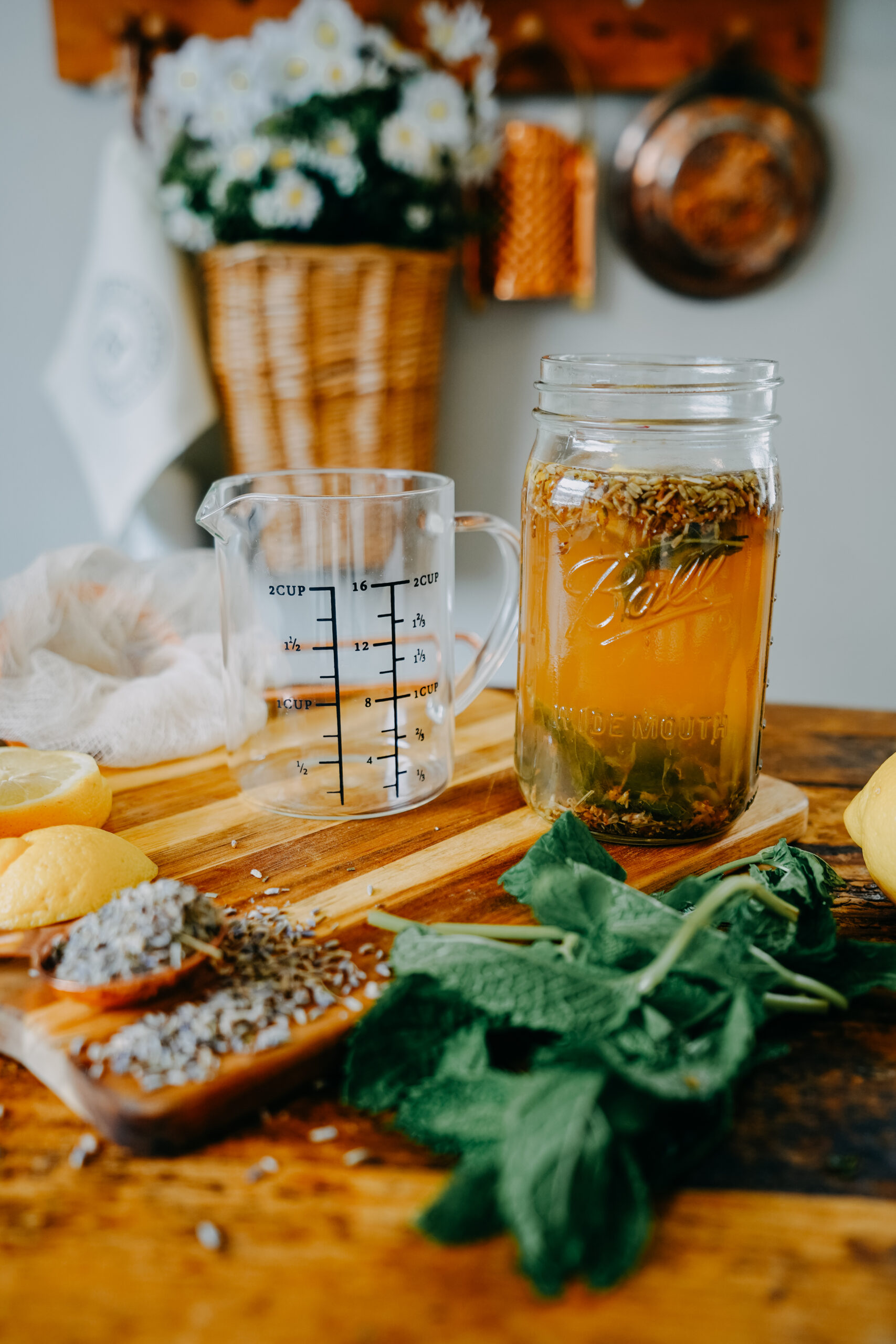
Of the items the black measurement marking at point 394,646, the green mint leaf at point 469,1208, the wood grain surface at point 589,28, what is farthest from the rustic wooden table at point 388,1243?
the wood grain surface at point 589,28

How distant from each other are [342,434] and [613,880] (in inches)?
46.8

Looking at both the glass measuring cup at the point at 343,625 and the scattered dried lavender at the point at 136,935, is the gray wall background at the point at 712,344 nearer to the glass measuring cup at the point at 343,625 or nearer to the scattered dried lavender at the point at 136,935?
the glass measuring cup at the point at 343,625

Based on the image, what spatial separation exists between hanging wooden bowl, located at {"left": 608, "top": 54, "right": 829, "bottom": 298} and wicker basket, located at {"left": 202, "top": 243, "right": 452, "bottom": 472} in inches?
16.8

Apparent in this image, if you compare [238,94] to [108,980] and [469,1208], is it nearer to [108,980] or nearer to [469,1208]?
[108,980]

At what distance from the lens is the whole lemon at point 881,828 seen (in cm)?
69

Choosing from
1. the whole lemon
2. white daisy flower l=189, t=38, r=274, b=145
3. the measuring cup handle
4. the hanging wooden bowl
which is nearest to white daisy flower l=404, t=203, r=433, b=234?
white daisy flower l=189, t=38, r=274, b=145

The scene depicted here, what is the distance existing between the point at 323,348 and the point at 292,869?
1.02 metres

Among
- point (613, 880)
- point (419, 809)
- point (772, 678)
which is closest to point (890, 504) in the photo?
point (772, 678)

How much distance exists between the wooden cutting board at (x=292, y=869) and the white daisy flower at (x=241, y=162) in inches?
37.3

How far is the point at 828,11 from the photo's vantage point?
177 cm

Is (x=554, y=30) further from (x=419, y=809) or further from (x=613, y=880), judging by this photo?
(x=613, y=880)

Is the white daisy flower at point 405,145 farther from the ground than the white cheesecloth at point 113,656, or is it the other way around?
the white daisy flower at point 405,145

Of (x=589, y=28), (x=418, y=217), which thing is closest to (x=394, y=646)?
(x=418, y=217)

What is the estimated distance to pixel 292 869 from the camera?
781mm
